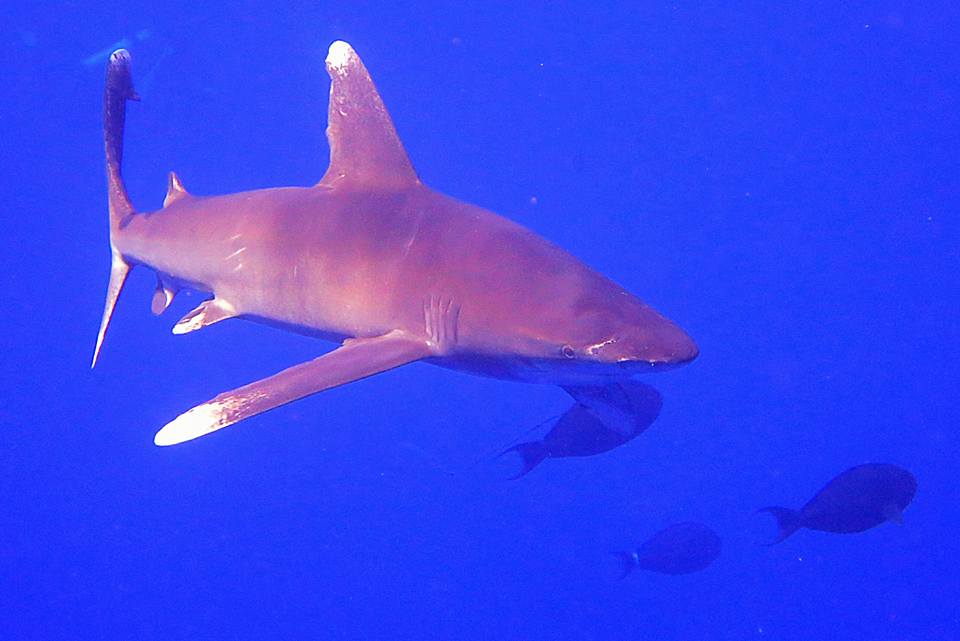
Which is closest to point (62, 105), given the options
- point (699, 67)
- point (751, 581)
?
point (699, 67)

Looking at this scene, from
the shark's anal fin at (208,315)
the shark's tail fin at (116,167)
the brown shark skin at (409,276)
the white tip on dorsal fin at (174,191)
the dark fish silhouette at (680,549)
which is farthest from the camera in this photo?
the dark fish silhouette at (680,549)

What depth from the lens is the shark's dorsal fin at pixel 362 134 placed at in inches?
175

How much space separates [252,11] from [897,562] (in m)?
16.2

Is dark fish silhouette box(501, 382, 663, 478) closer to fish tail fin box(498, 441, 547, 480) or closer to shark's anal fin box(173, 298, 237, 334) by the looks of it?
fish tail fin box(498, 441, 547, 480)

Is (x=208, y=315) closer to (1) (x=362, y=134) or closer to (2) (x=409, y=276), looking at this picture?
(1) (x=362, y=134)

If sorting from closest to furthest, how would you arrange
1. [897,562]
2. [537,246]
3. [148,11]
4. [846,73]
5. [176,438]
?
[176,438]
[537,246]
[148,11]
[846,73]
[897,562]

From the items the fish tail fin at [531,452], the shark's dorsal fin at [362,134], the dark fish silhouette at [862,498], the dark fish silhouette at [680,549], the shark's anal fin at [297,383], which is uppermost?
the shark's dorsal fin at [362,134]

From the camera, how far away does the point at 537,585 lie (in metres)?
13.4

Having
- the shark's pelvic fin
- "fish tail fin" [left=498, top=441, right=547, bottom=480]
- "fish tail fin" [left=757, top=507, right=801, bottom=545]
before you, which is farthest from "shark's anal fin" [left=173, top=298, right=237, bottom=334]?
"fish tail fin" [left=757, top=507, right=801, bottom=545]

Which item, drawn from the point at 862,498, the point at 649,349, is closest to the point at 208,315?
the point at 649,349

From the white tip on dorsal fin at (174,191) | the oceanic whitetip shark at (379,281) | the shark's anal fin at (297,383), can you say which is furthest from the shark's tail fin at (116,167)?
the shark's anal fin at (297,383)

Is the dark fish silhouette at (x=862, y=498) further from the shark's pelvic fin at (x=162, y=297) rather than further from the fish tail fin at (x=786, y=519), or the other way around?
the shark's pelvic fin at (x=162, y=297)

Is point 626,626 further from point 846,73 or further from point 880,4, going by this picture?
point 880,4

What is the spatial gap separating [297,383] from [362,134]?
1854 mm
